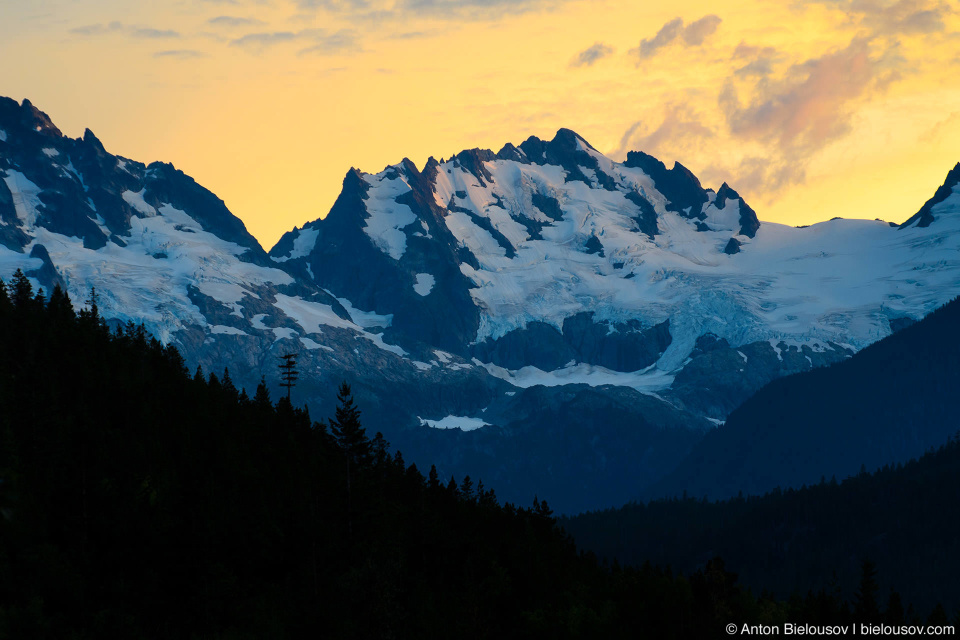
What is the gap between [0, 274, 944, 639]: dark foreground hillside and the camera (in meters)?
98.7

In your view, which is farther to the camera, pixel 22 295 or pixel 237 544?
pixel 22 295

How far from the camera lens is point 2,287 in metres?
161

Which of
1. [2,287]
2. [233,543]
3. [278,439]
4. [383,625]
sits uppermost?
[2,287]

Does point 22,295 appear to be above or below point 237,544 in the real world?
above

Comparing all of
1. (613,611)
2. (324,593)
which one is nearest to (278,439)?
(324,593)

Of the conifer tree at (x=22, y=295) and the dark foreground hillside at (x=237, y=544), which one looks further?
the conifer tree at (x=22, y=295)

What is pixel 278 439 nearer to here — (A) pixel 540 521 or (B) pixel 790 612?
(A) pixel 540 521

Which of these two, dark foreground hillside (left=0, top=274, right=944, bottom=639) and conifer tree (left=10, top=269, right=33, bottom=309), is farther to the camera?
conifer tree (left=10, top=269, right=33, bottom=309)

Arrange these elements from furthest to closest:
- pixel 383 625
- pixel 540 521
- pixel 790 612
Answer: pixel 540 521
pixel 790 612
pixel 383 625

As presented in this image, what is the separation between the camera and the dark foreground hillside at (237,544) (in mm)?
98688

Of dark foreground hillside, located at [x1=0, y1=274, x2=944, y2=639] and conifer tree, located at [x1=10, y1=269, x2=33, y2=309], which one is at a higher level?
conifer tree, located at [x1=10, y1=269, x2=33, y2=309]

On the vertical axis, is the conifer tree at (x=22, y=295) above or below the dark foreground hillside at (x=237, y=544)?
above

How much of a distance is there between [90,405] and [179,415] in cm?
945

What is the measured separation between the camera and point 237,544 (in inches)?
4353
